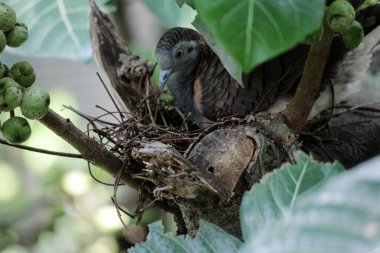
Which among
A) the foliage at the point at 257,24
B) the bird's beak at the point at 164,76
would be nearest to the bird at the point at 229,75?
the bird's beak at the point at 164,76

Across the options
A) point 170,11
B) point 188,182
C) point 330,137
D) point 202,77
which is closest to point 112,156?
point 188,182

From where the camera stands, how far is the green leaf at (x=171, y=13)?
0.81 meters

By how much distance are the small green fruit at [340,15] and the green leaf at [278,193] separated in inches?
4.8

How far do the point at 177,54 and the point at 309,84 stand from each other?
53 centimetres

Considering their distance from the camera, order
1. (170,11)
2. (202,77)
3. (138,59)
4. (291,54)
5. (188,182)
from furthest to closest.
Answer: (202,77) < (138,59) < (291,54) < (170,11) < (188,182)

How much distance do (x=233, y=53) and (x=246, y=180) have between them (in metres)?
0.28

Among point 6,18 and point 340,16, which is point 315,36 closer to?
point 340,16

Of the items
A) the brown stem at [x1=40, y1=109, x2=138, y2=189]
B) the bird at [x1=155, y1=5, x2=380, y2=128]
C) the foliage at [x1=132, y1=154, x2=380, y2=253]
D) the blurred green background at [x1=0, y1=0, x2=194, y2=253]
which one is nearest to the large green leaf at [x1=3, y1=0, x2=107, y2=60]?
the blurred green background at [x1=0, y1=0, x2=194, y2=253]

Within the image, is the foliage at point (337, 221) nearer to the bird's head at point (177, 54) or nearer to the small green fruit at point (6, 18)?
the small green fruit at point (6, 18)

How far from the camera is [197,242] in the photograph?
56 cm

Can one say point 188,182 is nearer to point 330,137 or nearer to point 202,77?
point 330,137

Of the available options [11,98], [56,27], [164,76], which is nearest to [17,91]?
[11,98]

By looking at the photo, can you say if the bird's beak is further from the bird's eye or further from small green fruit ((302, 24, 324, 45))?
small green fruit ((302, 24, 324, 45))

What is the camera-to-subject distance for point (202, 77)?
Answer: 112 centimetres
